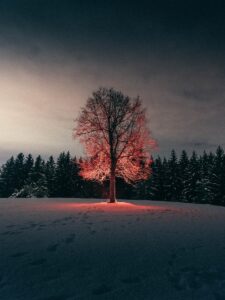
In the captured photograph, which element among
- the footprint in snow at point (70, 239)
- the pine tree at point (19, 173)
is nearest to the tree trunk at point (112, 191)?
the footprint in snow at point (70, 239)

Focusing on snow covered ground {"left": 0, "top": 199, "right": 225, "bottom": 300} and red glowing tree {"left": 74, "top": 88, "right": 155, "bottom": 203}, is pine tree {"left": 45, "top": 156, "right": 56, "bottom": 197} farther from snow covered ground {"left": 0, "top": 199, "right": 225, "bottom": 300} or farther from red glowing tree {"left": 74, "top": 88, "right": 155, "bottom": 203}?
snow covered ground {"left": 0, "top": 199, "right": 225, "bottom": 300}

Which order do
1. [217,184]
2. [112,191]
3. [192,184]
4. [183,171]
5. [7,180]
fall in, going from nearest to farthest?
[112,191]
[217,184]
[192,184]
[183,171]
[7,180]

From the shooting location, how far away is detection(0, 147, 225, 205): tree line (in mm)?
65125

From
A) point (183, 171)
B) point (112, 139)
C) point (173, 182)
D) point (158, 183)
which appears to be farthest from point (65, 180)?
point (112, 139)

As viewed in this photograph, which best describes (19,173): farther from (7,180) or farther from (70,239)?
(70,239)

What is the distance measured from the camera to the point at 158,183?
68.1m

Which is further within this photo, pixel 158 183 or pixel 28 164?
pixel 28 164

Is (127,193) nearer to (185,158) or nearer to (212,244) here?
(185,158)

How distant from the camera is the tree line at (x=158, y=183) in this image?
65.1 m

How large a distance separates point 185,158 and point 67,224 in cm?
6671

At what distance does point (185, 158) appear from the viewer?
7394 centimetres

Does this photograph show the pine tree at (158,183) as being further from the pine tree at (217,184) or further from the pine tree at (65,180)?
the pine tree at (65,180)

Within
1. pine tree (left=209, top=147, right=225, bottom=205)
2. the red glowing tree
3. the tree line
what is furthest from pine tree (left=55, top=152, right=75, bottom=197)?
the red glowing tree

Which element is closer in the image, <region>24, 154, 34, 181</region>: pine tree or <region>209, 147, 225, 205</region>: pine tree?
<region>209, 147, 225, 205</region>: pine tree
